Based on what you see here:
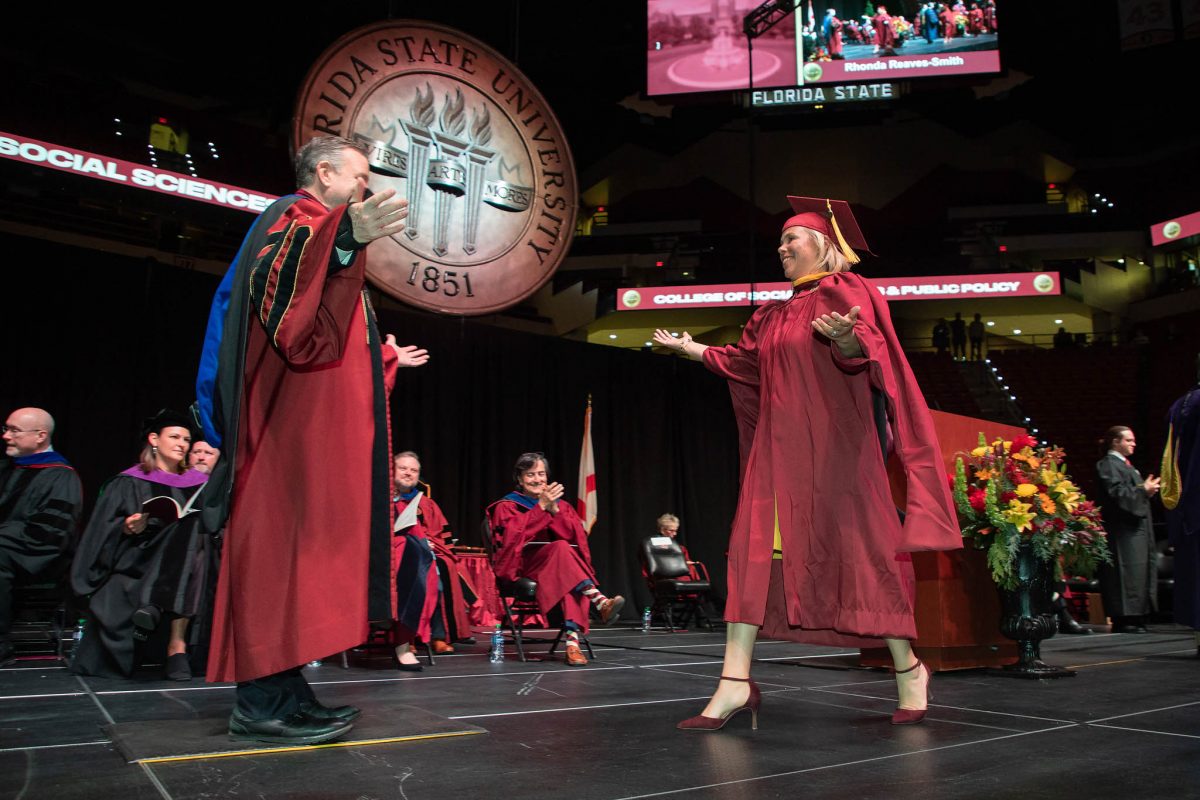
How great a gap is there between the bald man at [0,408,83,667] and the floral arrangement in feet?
15.3

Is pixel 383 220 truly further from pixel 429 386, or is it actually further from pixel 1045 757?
pixel 429 386

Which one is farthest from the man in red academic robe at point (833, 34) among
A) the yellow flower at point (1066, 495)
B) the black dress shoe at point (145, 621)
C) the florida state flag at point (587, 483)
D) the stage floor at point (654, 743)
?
the black dress shoe at point (145, 621)

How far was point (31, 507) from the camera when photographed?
16.0 feet

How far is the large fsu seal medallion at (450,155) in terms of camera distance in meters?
4.93

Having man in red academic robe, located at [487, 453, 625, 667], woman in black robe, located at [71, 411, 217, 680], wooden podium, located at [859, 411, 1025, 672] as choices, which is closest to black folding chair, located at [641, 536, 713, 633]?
man in red academic robe, located at [487, 453, 625, 667]

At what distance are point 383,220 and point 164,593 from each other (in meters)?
3.11

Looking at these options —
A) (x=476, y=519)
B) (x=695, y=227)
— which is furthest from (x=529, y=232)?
(x=695, y=227)

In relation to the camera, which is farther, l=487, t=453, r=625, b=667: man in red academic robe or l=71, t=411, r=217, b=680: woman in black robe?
l=487, t=453, r=625, b=667: man in red academic robe

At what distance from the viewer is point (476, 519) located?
32.1 feet

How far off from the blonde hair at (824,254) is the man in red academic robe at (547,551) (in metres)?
2.68

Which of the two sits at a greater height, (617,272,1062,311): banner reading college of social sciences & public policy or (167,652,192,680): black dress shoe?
(617,272,1062,311): banner reading college of social sciences & public policy

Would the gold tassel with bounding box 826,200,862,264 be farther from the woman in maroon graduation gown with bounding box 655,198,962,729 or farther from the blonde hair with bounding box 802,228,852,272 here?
the woman in maroon graduation gown with bounding box 655,198,962,729

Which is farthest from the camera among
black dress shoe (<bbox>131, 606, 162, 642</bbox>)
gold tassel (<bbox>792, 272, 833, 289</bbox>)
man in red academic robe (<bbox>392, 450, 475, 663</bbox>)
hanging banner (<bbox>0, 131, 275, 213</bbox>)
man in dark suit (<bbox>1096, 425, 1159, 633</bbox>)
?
man in dark suit (<bbox>1096, 425, 1159, 633</bbox>)

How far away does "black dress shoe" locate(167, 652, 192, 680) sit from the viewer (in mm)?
4277
